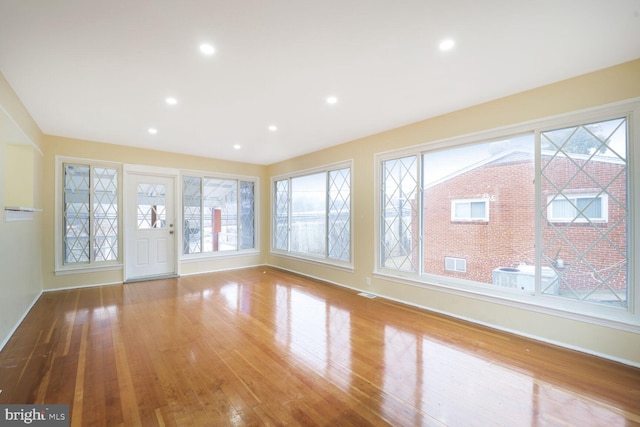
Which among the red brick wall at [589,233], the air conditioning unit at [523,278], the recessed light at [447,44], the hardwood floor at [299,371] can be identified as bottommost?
the hardwood floor at [299,371]

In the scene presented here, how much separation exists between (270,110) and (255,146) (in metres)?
1.83

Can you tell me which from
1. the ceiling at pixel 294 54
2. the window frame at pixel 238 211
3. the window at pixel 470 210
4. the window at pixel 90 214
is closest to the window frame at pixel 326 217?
the window frame at pixel 238 211

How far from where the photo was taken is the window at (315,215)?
5020mm

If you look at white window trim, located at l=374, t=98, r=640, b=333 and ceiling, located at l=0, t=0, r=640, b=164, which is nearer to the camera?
ceiling, located at l=0, t=0, r=640, b=164

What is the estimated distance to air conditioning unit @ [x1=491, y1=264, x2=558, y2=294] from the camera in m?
2.77

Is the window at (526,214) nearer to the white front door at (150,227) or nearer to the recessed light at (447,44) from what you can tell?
the recessed light at (447,44)

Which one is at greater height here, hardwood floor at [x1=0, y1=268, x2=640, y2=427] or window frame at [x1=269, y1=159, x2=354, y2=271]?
window frame at [x1=269, y1=159, x2=354, y2=271]

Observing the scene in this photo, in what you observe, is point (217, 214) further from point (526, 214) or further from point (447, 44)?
point (526, 214)

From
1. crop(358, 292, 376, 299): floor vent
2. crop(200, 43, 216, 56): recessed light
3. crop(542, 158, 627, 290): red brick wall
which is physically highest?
crop(200, 43, 216, 56): recessed light

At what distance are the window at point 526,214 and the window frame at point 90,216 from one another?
4.89 meters

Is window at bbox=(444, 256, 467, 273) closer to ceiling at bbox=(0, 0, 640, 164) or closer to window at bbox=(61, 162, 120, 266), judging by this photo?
ceiling at bbox=(0, 0, 640, 164)

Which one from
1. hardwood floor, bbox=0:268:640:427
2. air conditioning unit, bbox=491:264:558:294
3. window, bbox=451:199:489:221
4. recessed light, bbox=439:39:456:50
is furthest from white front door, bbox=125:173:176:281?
air conditioning unit, bbox=491:264:558:294

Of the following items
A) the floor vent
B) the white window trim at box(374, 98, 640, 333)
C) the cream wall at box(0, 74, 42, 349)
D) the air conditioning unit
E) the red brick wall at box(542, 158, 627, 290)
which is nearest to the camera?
the white window trim at box(374, 98, 640, 333)

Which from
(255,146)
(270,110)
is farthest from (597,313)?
(255,146)
